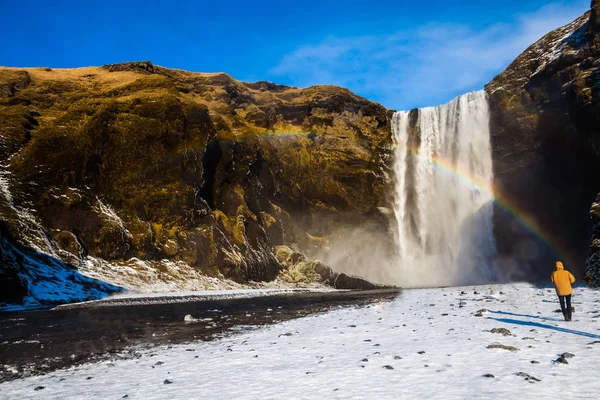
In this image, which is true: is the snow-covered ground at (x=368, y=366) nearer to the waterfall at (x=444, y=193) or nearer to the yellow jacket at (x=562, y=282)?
the yellow jacket at (x=562, y=282)

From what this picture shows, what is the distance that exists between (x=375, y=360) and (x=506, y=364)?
104 inches

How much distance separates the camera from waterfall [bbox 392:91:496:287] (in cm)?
5481

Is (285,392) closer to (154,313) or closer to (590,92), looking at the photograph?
(154,313)

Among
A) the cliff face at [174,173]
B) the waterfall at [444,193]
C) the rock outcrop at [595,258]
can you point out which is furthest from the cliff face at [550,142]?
the cliff face at [174,173]

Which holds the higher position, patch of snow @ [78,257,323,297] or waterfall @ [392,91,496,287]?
waterfall @ [392,91,496,287]

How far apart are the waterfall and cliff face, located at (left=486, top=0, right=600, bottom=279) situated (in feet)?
7.14

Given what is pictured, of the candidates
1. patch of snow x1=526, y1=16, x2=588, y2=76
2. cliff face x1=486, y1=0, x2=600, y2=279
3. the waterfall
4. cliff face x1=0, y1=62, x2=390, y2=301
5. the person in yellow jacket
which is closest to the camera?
the person in yellow jacket

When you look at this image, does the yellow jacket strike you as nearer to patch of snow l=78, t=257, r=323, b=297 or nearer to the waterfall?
patch of snow l=78, t=257, r=323, b=297

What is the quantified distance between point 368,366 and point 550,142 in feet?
162

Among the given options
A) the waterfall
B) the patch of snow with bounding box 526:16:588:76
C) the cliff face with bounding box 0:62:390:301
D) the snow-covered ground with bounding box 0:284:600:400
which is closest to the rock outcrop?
the snow-covered ground with bounding box 0:284:600:400

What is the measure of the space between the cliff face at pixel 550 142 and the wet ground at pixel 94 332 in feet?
130

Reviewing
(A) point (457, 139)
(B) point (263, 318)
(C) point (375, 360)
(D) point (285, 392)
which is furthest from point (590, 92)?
(D) point (285, 392)

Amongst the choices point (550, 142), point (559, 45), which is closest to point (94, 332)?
point (550, 142)

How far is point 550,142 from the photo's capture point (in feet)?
156
